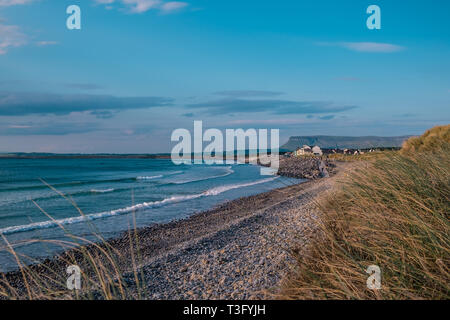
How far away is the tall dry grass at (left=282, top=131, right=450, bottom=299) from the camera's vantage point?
333 cm

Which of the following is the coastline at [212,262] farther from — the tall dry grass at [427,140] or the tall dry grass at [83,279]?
the tall dry grass at [427,140]

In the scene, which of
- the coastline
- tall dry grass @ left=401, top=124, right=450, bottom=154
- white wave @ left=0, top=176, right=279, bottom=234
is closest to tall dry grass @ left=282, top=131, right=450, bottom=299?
the coastline

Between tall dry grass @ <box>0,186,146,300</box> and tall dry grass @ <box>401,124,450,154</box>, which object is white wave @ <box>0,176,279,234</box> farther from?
tall dry grass @ <box>401,124,450,154</box>

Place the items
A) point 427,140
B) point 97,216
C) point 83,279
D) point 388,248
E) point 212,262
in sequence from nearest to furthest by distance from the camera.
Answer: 1. point 388,248
2. point 83,279
3. point 212,262
4. point 97,216
5. point 427,140

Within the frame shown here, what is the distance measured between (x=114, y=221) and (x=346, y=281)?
12402 millimetres

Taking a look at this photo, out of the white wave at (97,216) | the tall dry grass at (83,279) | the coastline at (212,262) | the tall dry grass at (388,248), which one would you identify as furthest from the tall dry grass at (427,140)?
the tall dry grass at (83,279)

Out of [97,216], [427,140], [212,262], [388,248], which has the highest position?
[427,140]

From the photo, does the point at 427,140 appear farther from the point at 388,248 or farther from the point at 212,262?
the point at 388,248

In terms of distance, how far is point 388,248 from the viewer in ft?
Result: 12.6

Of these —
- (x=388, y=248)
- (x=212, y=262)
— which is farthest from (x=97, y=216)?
(x=388, y=248)

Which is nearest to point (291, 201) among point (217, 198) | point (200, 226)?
point (200, 226)

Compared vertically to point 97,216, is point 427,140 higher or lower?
higher
